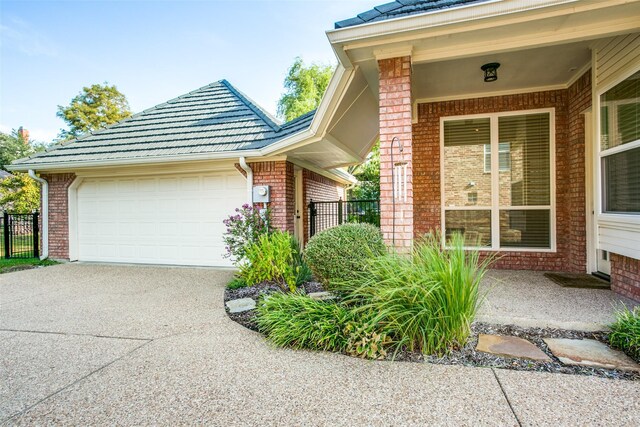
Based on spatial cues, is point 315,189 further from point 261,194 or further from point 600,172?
point 600,172

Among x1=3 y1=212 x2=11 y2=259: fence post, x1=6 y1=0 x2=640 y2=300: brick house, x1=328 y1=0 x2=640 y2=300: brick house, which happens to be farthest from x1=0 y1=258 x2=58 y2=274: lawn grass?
x1=328 y1=0 x2=640 y2=300: brick house

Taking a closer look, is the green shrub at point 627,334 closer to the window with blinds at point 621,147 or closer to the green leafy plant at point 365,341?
the window with blinds at point 621,147

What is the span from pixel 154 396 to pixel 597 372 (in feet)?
11.0

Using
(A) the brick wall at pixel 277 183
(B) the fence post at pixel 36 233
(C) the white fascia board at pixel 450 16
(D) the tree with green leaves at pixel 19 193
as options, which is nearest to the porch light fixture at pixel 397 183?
(C) the white fascia board at pixel 450 16

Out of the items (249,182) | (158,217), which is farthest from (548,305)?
(158,217)

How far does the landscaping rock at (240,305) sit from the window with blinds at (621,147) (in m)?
4.80

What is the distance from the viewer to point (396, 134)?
4125 millimetres

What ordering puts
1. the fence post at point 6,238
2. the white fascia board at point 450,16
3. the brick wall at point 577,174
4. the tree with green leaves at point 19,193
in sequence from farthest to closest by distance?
the tree with green leaves at point 19,193 < the fence post at point 6,238 < the brick wall at point 577,174 < the white fascia board at point 450,16

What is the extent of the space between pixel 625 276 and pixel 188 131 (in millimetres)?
8509

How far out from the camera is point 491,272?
591 cm

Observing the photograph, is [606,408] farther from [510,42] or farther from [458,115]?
[458,115]

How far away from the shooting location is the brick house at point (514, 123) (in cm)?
362

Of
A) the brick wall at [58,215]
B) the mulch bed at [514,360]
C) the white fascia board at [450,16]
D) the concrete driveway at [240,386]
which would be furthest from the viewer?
the brick wall at [58,215]

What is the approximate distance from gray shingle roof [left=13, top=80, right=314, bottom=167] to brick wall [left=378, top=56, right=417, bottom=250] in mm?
2460
